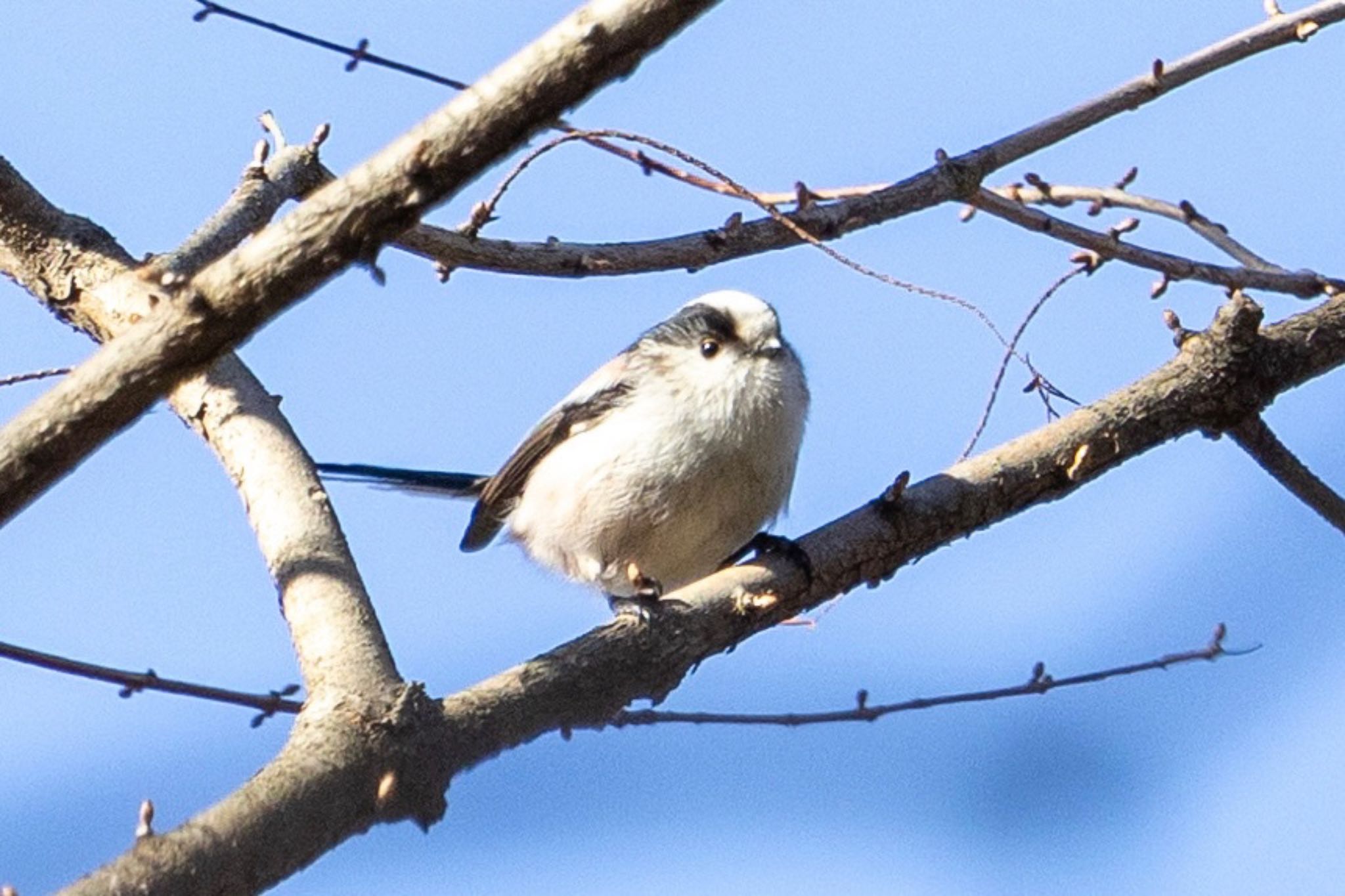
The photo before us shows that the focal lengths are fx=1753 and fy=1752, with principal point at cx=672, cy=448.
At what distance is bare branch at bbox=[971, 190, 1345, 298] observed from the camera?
2699mm

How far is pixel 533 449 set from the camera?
149 inches

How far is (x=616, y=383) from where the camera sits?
12.0ft

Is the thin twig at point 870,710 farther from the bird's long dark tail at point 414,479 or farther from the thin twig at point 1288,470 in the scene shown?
the bird's long dark tail at point 414,479

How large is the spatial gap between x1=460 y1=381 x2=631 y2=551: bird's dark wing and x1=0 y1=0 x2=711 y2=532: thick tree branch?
2.35m

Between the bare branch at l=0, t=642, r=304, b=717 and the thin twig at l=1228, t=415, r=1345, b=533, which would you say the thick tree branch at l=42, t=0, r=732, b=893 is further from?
the thin twig at l=1228, t=415, r=1345, b=533

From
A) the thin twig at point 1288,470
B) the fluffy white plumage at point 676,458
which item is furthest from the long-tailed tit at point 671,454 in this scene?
the thin twig at point 1288,470

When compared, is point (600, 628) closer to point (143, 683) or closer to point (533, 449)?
point (143, 683)

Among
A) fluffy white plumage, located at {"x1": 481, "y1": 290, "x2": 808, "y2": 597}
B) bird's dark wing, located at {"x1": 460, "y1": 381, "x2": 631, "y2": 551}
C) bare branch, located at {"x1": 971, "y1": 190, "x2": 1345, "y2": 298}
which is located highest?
bird's dark wing, located at {"x1": 460, "y1": 381, "x2": 631, "y2": 551}

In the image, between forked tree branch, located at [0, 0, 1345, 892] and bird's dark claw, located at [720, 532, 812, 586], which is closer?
forked tree branch, located at [0, 0, 1345, 892]

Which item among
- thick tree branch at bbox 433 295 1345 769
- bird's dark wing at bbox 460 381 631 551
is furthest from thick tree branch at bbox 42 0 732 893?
bird's dark wing at bbox 460 381 631 551

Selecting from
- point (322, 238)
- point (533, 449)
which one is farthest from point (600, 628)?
point (533, 449)

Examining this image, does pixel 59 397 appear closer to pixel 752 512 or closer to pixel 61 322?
pixel 61 322

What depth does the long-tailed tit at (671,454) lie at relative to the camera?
3.35 meters

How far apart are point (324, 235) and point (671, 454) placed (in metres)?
2.15
